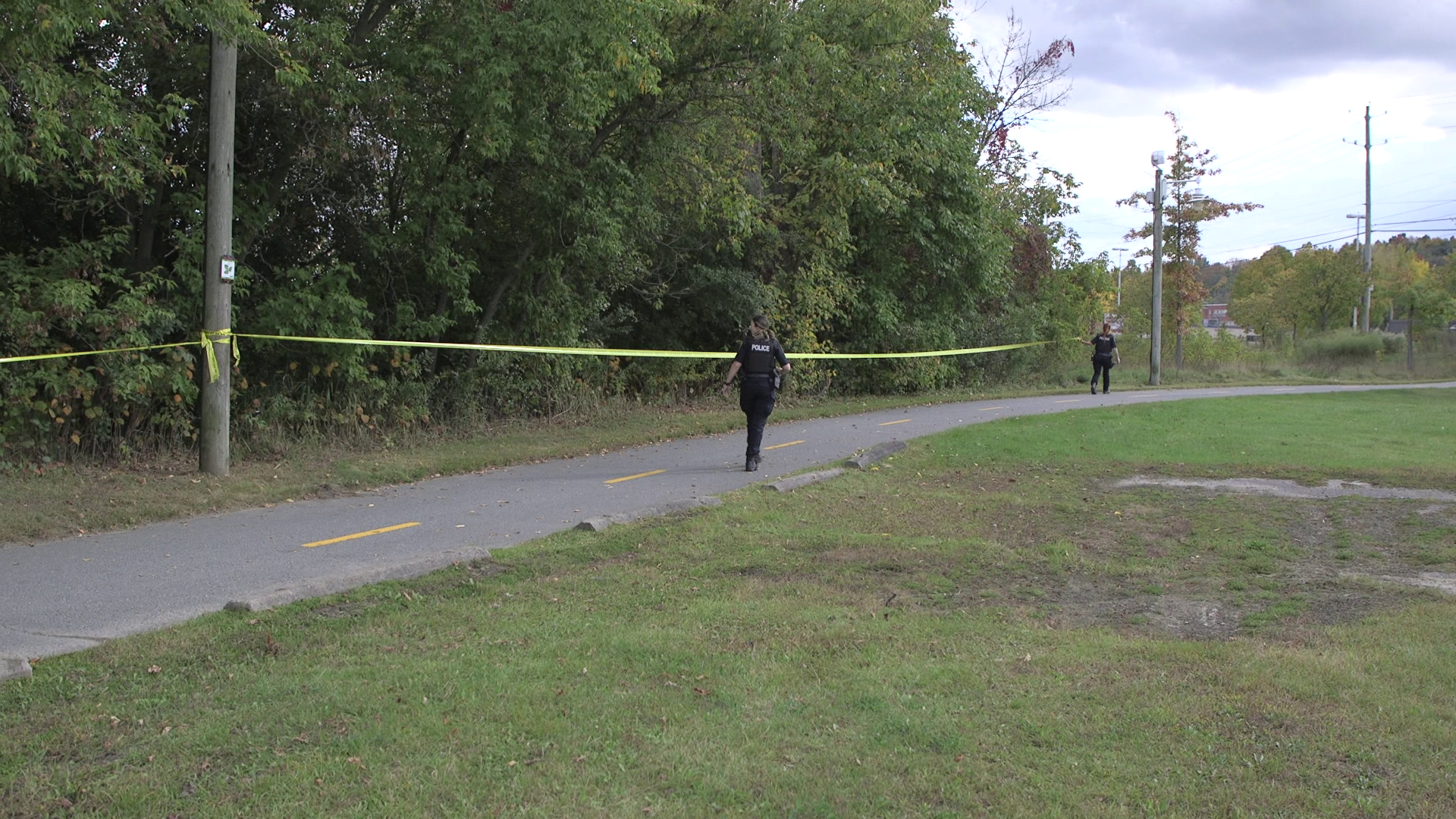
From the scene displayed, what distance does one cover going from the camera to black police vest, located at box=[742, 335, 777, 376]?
1295 cm

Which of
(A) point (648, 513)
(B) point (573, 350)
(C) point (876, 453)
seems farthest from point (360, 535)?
(B) point (573, 350)

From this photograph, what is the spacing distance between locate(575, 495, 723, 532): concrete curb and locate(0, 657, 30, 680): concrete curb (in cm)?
432

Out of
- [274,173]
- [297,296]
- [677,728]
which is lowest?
[677,728]

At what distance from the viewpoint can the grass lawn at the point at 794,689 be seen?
4.01 metres

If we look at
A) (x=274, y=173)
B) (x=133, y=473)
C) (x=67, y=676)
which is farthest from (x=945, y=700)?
(x=274, y=173)

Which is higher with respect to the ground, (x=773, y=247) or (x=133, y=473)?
(x=773, y=247)

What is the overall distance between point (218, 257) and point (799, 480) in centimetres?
633

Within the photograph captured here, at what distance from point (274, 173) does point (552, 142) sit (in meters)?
3.88

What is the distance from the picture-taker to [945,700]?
4.91 meters

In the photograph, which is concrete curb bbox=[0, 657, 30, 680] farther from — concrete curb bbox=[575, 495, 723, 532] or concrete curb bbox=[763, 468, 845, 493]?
concrete curb bbox=[763, 468, 845, 493]

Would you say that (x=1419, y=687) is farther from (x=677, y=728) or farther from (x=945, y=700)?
(x=677, y=728)

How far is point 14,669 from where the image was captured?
5.05 m

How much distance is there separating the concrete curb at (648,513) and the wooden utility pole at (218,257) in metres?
4.33

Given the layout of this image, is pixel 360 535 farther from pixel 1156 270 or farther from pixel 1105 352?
pixel 1156 270
